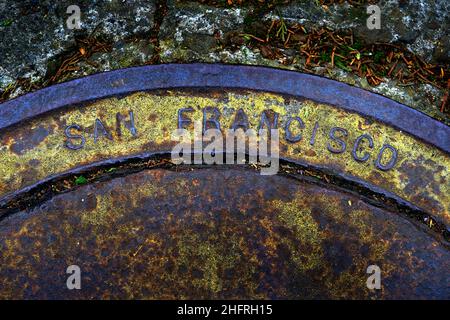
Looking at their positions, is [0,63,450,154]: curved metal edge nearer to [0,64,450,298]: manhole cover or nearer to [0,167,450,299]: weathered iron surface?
[0,64,450,298]: manhole cover

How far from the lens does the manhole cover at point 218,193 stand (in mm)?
1229

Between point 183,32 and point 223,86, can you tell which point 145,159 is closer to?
point 223,86

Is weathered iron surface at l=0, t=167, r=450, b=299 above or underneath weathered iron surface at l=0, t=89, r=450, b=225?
underneath

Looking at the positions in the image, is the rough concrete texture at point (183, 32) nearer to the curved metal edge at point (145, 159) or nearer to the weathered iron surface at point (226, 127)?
the weathered iron surface at point (226, 127)

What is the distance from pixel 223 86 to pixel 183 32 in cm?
23

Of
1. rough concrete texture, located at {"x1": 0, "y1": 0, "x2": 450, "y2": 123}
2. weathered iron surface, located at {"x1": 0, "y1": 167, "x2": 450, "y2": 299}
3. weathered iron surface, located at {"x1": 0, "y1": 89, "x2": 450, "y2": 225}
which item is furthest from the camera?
rough concrete texture, located at {"x1": 0, "y1": 0, "x2": 450, "y2": 123}

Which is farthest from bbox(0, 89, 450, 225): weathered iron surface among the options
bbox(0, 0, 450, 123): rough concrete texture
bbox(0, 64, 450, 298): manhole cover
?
bbox(0, 0, 450, 123): rough concrete texture

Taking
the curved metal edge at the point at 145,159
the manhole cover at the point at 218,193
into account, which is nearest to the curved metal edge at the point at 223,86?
the manhole cover at the point at 218,193

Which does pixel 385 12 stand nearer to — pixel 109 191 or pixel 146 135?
pixel 146 135

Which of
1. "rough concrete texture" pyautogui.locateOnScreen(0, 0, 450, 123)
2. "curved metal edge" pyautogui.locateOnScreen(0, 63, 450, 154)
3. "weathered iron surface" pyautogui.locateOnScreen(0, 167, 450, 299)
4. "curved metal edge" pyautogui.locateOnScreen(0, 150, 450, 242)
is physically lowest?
"weathered iron surface" pyautogui.locateOnScreen(0, 167, 450, 299)

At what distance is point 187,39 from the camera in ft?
4.86

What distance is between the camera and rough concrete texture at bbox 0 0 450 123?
4.77 feet

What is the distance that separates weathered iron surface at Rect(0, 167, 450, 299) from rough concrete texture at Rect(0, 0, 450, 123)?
14.1 inches
